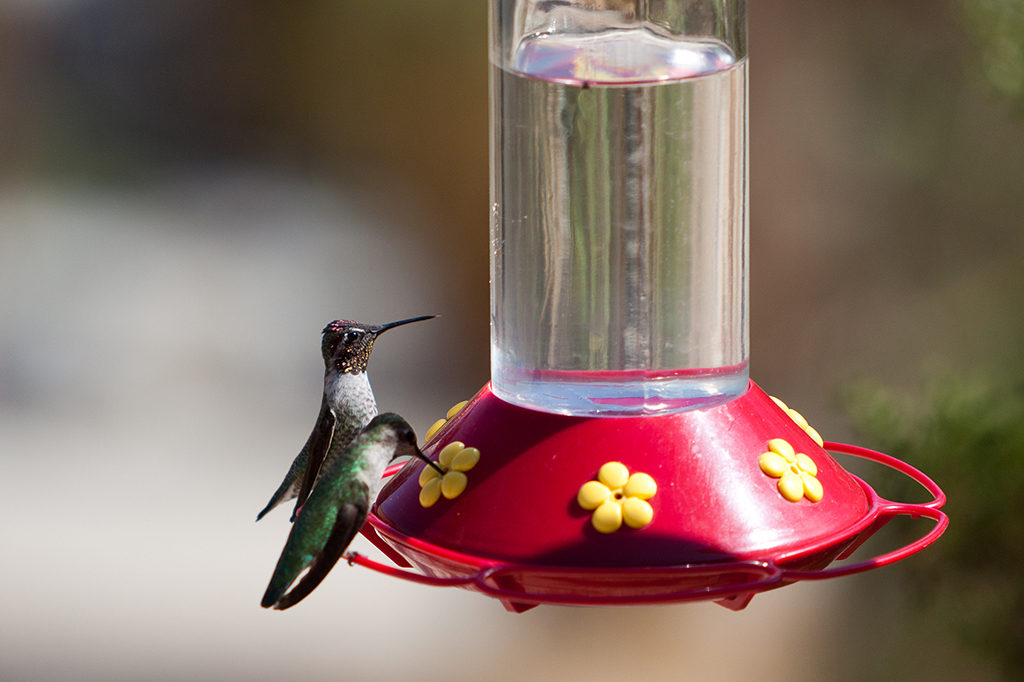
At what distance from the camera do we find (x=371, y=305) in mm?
8625

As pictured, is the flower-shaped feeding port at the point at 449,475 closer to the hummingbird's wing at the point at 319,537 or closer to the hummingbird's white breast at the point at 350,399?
the hummingbird's wing at the point at 319,537

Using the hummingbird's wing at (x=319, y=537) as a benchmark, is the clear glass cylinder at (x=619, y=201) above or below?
above

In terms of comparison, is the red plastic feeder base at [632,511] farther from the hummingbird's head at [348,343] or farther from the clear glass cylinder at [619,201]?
the hummingbird's head at [348,343]

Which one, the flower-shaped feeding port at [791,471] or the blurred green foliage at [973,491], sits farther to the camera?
the blurred green foliage at [973,491]

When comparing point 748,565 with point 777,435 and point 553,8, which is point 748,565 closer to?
point 777,435

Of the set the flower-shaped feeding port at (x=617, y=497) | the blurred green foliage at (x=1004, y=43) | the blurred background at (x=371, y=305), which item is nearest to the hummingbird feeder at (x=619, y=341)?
the flower-shaped feeding port at (x=617, y=497)

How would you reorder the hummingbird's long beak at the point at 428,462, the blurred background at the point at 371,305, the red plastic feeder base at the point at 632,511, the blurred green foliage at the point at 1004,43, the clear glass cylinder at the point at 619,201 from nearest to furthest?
the red plastic feeder base at the point at 632,511 → the hummingbird's long beak at the point at 428,462 → the clear glass cylinder at the point at 619,201 → the blurred green foliage at the point at 1004,43 → the blurred background at the point at 371,305

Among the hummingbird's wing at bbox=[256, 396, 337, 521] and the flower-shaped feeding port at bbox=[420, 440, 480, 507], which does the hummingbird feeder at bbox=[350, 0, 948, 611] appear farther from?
the hummingbird's wing at bbox=[256, 396, 337, 521]

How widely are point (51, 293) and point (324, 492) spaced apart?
7529mm

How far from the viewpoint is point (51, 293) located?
8469 mm

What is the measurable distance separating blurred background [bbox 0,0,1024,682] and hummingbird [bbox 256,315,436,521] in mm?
2581

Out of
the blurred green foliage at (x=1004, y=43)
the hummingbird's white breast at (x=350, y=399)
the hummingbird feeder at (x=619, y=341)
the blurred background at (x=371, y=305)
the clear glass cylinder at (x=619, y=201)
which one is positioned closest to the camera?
the hummingbird feeder at (x=619, y=341)

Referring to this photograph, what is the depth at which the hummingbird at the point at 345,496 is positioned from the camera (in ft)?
5.36

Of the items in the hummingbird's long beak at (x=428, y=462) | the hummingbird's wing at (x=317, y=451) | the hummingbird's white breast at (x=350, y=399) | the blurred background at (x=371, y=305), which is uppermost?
the hummingbird's long beak at (x=428, y=462)
